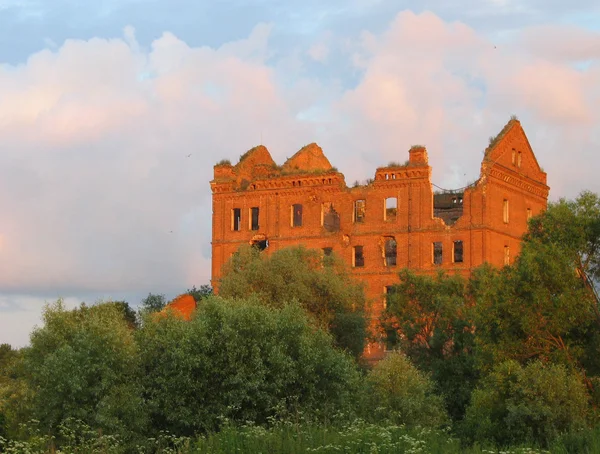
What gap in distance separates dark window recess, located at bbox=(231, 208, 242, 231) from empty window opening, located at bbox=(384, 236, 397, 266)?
30.7 feet

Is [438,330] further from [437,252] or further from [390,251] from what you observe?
[390,251]

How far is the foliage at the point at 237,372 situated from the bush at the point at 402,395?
4061mm

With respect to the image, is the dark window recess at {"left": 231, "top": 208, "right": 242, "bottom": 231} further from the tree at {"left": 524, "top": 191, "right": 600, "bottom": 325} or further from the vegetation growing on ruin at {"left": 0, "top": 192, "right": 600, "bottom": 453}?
the tree at {"left": 524, "top": 191, "right": 600, "bottom": 325}

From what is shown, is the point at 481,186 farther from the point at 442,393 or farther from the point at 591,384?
the point at 591,384

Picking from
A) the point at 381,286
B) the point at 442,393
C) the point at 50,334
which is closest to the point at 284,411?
the point at 50,334

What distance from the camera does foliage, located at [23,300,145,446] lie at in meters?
30.6

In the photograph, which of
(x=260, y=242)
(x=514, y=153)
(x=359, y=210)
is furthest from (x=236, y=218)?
(x=514, y=153)

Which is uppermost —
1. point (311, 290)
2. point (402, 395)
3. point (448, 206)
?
point (448, 206)

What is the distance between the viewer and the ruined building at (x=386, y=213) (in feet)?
201

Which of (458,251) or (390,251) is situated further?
(390,251)

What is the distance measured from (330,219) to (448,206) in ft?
23.1

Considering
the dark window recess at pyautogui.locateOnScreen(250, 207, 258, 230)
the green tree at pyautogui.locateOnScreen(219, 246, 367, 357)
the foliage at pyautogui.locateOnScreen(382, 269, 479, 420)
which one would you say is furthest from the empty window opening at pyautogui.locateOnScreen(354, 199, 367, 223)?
the foliage at pyautogui.locateOnScreen(382, 269, 479, 420)

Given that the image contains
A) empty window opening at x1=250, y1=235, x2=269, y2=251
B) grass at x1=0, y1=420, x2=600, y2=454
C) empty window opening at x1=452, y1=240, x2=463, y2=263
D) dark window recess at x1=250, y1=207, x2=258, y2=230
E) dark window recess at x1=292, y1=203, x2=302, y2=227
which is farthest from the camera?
dark window recess at x1=250, y1=207, x2=258, y2=230

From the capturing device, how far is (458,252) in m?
61.2
